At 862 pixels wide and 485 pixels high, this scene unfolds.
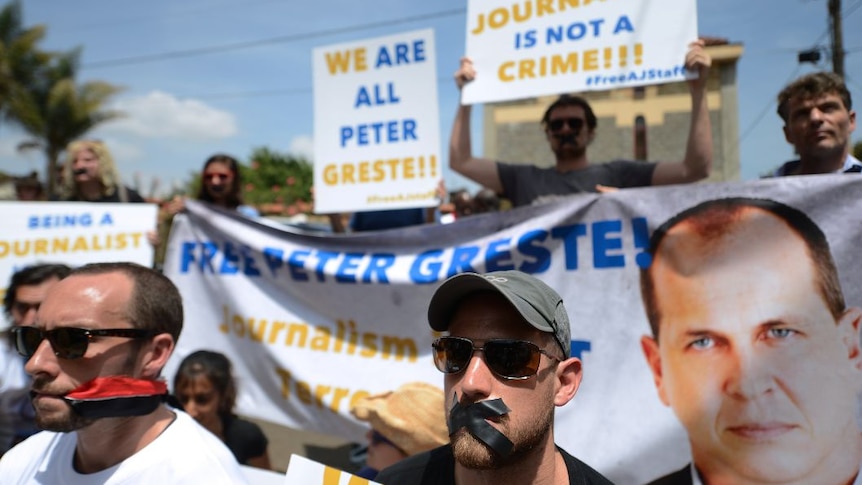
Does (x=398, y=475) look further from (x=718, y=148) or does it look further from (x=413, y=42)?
(x=718, y=148)

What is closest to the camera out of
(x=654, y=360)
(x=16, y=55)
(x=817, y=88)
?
(x=654, y=360)

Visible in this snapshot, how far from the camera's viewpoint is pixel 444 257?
3291mm

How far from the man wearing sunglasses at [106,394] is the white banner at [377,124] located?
6.35 feet

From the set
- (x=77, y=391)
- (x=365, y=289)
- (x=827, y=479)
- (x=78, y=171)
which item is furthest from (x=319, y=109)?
(x=827, y=479)

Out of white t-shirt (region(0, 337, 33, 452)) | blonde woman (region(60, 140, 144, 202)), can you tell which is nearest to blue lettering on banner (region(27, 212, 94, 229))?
blonde woman (region(60, 140, 144, 202))

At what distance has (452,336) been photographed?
1.51 metres

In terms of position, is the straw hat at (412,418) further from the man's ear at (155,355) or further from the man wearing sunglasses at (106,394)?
the man's ear at (155,355)

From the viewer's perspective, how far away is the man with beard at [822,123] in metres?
2.71

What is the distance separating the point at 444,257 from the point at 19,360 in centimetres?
207

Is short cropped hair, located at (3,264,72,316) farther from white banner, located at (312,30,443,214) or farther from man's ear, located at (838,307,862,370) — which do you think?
man's ear, located at (838,307,862,370)

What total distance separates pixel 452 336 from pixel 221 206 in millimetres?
3079

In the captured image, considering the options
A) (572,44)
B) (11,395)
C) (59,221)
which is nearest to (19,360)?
(11,395)

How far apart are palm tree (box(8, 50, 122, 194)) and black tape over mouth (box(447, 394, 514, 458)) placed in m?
25.8

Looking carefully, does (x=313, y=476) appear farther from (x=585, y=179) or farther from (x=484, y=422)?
(x=585, y=179)
